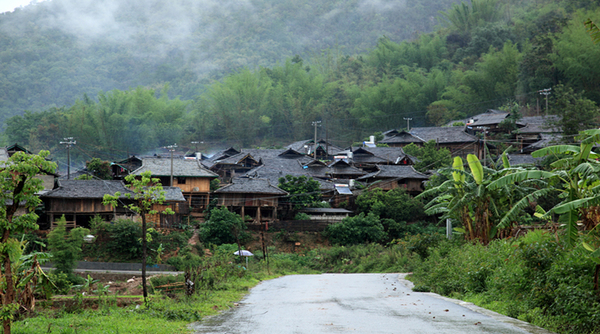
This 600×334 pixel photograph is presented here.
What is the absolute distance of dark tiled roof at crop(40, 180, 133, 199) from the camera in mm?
30672

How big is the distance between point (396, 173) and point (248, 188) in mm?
11823

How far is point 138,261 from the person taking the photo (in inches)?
1089

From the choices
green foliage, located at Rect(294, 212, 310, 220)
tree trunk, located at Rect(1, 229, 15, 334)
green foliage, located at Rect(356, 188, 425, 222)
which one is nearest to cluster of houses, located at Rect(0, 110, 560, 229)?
green foliage, located at Rect(294, 212, 310, 220)

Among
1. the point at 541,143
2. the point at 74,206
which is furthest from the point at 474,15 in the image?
the point at 74,206

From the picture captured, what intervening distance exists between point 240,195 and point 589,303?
→ 2905 centimetres

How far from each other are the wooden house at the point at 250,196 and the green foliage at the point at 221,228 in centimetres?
233

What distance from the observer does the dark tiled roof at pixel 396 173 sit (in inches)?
1566

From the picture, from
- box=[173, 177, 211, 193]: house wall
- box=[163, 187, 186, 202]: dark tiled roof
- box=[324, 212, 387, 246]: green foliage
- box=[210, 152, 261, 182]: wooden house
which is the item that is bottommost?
box=[324, 212, 387, 246]: green foliage

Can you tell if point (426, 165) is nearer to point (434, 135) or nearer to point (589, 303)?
point (434, 135)

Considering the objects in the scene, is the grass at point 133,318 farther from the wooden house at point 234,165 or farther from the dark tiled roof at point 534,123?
the dark tiled roof at point 534,123

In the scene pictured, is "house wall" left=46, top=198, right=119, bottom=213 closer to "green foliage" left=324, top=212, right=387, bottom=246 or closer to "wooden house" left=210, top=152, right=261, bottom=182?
"green foliage" left=324, top=212, right=387, bottom=246

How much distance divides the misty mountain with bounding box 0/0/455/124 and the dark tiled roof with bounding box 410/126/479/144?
A: 4000cm

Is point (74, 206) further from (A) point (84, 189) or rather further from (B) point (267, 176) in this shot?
(B) point (267, 176)

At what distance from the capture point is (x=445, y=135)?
49.6 m
